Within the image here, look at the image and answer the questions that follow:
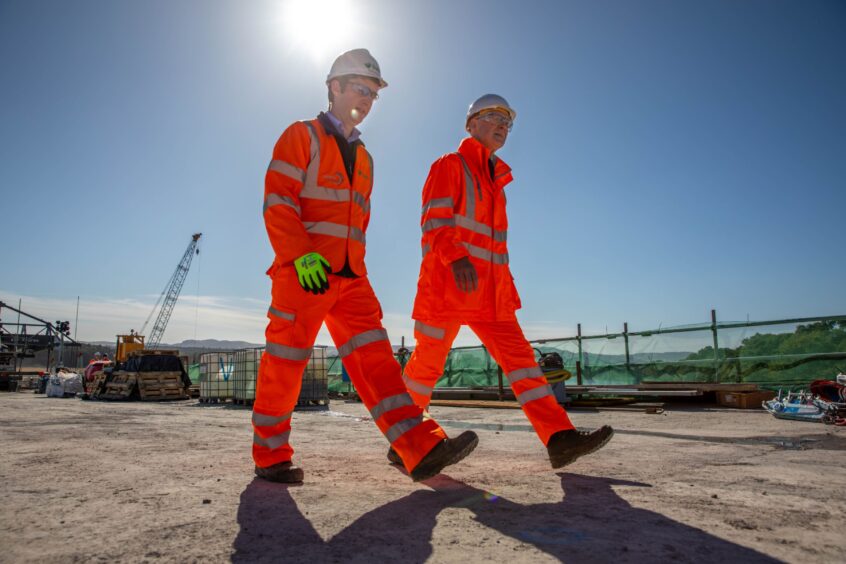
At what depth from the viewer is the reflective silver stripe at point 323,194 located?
2.75 meters

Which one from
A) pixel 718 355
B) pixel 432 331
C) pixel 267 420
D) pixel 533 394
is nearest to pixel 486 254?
pixel 432 331

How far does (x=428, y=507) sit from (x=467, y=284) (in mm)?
1420

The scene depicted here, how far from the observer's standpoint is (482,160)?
3.58 m

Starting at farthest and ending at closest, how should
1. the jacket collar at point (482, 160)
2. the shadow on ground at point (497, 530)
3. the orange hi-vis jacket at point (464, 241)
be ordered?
the jacket collar at point (482, 160)
the orange hi-vis jacket at point (464, 241)
the shadow on ground at point (497, 530)

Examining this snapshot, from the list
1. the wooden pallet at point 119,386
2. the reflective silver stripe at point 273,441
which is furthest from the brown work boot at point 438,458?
the wooden pallet at point 119,386

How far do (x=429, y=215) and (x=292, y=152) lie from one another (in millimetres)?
968

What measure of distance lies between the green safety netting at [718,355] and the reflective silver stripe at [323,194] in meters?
7.33

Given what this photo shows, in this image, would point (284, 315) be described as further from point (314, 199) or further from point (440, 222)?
point (440, 222)

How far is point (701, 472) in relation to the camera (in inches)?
105

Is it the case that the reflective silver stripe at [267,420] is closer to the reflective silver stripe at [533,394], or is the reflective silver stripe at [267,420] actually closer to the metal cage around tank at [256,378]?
the reflective silver stripe at [533,394]

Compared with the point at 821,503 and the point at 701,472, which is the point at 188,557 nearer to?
the point at 821,503

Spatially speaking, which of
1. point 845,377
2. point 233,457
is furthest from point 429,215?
point 845,377

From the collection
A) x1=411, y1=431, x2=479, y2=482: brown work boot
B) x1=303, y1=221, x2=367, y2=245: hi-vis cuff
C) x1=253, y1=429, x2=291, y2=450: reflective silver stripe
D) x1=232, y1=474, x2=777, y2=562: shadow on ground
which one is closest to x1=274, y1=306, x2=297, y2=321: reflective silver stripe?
x1=303, y1=221, x2=367, y2=245: hi-vis cuff

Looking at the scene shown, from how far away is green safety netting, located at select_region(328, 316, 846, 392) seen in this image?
10427 mm
